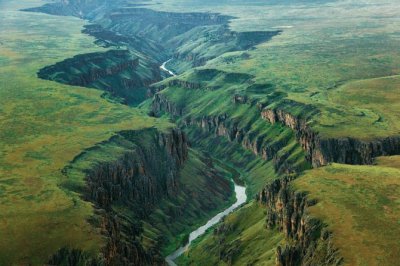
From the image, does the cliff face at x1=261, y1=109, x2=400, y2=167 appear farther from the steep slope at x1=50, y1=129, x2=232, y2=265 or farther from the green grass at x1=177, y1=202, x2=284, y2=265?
the steep slope at x1=50, y1=129, x2=232, y2=265

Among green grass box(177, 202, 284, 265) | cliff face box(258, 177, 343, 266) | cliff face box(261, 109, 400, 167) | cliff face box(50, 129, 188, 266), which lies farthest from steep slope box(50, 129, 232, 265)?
cliff face box(261, 109, 400, 167)

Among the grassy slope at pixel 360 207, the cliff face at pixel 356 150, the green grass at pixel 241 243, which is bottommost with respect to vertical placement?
the green grass at pixel 241 243

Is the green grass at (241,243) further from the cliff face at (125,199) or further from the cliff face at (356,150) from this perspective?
the cliff face at (356,150)

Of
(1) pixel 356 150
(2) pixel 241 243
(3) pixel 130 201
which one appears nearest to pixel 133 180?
(3) pixel 130 201

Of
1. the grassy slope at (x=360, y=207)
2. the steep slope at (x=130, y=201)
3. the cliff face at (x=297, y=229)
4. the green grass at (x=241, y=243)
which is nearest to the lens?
the grassy slope at (x=360, y=207)

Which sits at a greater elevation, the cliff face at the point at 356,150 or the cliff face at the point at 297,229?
the cliff face at the point at 297,229

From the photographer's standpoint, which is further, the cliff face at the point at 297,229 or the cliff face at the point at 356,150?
the cliff face at the point at 356,150

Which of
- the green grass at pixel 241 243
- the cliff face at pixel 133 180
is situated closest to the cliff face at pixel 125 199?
the cliff face at pixel 133 180

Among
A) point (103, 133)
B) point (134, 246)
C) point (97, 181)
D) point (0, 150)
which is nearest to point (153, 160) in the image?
point (103, 133)
